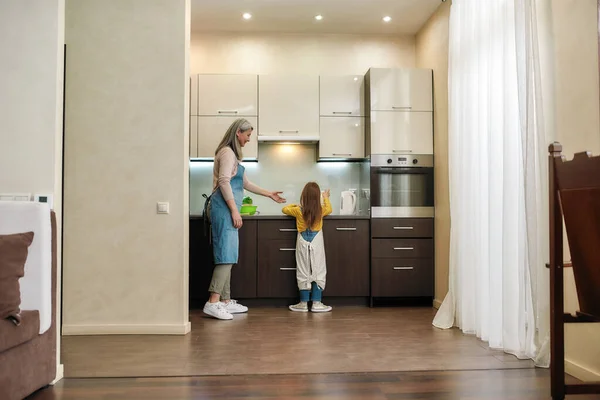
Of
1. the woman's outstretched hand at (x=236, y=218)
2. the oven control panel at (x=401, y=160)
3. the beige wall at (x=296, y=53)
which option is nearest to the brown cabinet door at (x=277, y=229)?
the woman's outstretched hand at (x=236, y=218)

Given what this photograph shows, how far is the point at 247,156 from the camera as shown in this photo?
528 centimetres

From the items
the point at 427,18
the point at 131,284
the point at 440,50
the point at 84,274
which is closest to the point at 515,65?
the point at 440,50

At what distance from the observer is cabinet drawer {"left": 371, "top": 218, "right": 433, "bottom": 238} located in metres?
4.98

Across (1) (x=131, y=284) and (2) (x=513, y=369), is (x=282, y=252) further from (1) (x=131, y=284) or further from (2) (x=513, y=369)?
(2) (x=513, y=369)

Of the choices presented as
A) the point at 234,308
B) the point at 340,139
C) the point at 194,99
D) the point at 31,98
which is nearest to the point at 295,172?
the point at 340,139

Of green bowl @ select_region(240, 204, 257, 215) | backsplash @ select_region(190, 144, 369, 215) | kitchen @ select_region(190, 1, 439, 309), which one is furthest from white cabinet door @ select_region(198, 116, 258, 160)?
green bowl @ select_region(240, 204, 257, 215)

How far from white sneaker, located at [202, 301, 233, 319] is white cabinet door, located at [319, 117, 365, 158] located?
1854 mm

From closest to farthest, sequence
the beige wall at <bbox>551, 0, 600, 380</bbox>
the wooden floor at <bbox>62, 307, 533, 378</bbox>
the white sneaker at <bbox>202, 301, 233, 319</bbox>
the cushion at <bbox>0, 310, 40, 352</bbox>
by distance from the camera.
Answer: the cushion at <bbox>0, 310, 40, 352</bbox> < the beige wall at <bbox>551, 0, 600, 380</bbox> < the wooden floor at <bbox>62, 307, 533, 378</bbox> < the white sneaker at <bbox>202, 301, 233, 319</bbox>

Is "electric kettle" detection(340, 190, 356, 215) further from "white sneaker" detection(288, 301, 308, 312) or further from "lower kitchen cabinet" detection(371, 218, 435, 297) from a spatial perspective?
"white sneaker" detection(288, 301, 308, 312)

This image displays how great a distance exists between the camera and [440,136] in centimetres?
490

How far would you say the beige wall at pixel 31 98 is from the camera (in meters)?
2.63

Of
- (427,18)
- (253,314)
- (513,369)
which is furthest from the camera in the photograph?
(427,18)

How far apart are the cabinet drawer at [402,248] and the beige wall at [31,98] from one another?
9.96ft

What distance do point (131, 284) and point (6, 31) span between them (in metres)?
1.83
